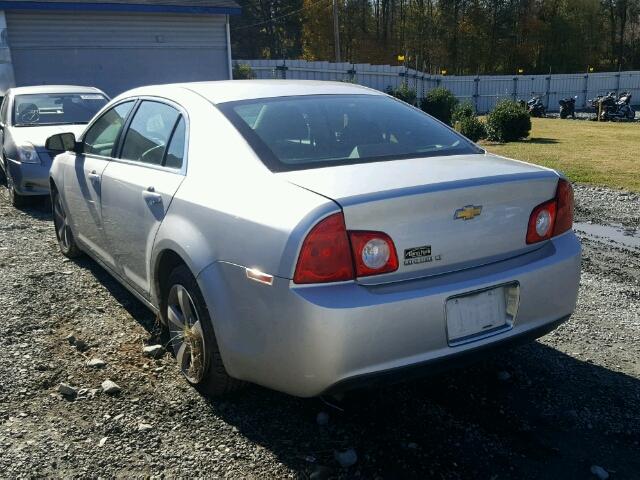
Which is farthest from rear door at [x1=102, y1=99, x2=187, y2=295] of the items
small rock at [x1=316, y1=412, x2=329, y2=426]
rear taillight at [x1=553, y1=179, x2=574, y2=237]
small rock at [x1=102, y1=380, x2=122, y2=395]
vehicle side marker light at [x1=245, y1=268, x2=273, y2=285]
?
rear taillight at [x1=553, y1=179, x2=574, y2=237]

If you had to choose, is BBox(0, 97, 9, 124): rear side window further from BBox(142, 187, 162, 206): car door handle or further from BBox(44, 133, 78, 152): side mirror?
BBox(142, 187, 162, 206): car door handle

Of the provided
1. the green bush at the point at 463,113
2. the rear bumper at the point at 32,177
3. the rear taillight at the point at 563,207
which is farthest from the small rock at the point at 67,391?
the green bush at the point at 463,113

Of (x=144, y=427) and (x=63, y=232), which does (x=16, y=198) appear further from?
(x=144, y=427)

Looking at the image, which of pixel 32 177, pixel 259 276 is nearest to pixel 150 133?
pixel 259 276

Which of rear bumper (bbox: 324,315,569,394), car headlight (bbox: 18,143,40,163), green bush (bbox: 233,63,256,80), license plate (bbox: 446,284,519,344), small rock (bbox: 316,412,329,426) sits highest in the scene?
green bush (bbox: 233,63,256,80)

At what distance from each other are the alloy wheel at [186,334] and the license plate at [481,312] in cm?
125

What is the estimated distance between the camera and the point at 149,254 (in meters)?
3.52

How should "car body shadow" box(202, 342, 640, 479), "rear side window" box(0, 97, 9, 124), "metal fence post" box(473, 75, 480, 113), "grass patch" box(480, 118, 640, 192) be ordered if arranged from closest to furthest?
"car body shadow" box(202, 342, 640, 479), "rear side window" box(0, 97, 9, 124), "grass patch" box(480, 118, 640, 192), "metal fence post" box(473, 75, 480, 113)

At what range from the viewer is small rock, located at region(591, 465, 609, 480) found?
103 inches

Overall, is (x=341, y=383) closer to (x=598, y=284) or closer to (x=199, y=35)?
(x=598, y=284)

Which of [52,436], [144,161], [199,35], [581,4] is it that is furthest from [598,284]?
[581,4]

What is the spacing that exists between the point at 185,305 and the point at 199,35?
17.1 m

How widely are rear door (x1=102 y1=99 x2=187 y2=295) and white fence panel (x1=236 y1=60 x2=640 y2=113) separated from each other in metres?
25.9

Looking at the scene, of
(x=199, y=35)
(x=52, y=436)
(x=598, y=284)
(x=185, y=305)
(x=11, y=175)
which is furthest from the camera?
(x=199, y=35)
